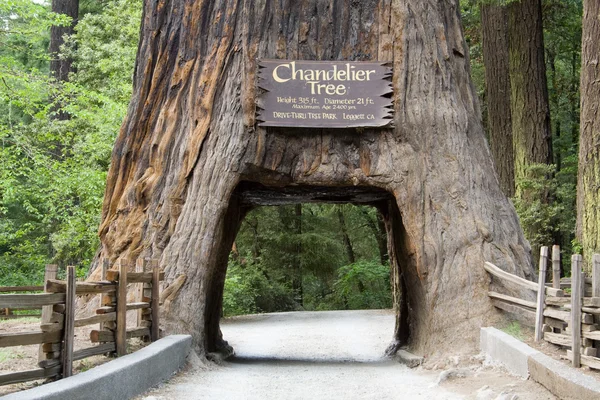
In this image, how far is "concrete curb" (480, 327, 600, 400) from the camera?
18.9 feet

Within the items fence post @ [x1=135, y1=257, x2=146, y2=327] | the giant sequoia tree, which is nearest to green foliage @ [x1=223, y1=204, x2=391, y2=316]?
the giant sequoia tree

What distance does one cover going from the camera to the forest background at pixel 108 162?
16.2 meters

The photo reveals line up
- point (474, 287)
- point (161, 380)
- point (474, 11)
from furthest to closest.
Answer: point (474, 11) → point (474, 287) → point (161, 380)

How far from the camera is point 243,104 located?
440 inches

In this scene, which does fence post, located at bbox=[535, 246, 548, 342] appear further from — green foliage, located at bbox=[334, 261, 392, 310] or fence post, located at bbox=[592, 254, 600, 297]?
green foliage, located at bbox=[334, 261, 392, 310]

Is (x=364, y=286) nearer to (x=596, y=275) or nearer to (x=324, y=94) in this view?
(x=324, y=94)

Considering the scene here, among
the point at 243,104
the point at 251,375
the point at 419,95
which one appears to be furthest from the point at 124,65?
the point at 251,375

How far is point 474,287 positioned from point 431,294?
648 mm

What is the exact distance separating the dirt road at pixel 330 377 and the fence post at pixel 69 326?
99 cm

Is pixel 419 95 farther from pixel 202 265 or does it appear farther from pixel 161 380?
pixel 161 380

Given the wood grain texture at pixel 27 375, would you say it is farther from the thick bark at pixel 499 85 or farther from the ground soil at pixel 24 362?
the thick bark at pixel 499 85

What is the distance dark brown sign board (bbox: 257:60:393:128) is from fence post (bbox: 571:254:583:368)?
4.92 m

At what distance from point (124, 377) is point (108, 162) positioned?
12117 mm

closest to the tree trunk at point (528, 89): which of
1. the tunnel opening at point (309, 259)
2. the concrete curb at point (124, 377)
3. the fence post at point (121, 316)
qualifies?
the tunnel opening at point (309, 259)
